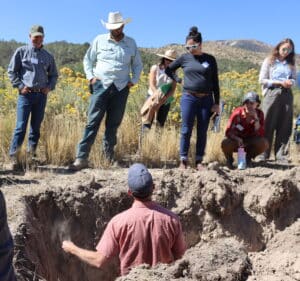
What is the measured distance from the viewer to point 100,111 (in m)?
6.78

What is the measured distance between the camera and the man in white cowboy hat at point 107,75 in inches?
265

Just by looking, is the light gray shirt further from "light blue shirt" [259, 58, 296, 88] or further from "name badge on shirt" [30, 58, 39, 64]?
"light blue shirt" [259, 58, 296, 88]

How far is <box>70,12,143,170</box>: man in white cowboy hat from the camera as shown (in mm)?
6738

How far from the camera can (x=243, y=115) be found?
7352 mm

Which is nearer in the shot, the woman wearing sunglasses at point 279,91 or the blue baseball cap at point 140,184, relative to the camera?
the blue baseball cap at point 140,184

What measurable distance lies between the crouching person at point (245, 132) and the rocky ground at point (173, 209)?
1.20 feet

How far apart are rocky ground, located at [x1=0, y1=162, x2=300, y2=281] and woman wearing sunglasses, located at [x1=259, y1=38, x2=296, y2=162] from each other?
3.02ft

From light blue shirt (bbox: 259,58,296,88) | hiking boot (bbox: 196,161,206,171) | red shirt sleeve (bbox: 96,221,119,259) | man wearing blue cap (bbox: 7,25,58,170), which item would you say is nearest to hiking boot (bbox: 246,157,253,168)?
hiking boot (bbox: 196,161,206,171)

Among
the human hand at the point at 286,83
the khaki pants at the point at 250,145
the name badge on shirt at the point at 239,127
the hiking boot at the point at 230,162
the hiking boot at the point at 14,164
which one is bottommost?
the hiking boot at the point at 14,164

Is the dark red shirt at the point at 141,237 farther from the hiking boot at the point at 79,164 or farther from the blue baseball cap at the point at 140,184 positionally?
the hiking boot at the point at 79,164

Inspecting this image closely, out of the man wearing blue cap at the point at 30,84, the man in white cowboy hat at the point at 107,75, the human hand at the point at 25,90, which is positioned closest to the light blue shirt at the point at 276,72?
the man in white cowboy hat at the point at 107,75

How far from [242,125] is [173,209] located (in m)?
1.79

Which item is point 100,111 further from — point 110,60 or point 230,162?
point 230,162

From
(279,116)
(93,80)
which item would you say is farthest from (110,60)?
(279,116)
